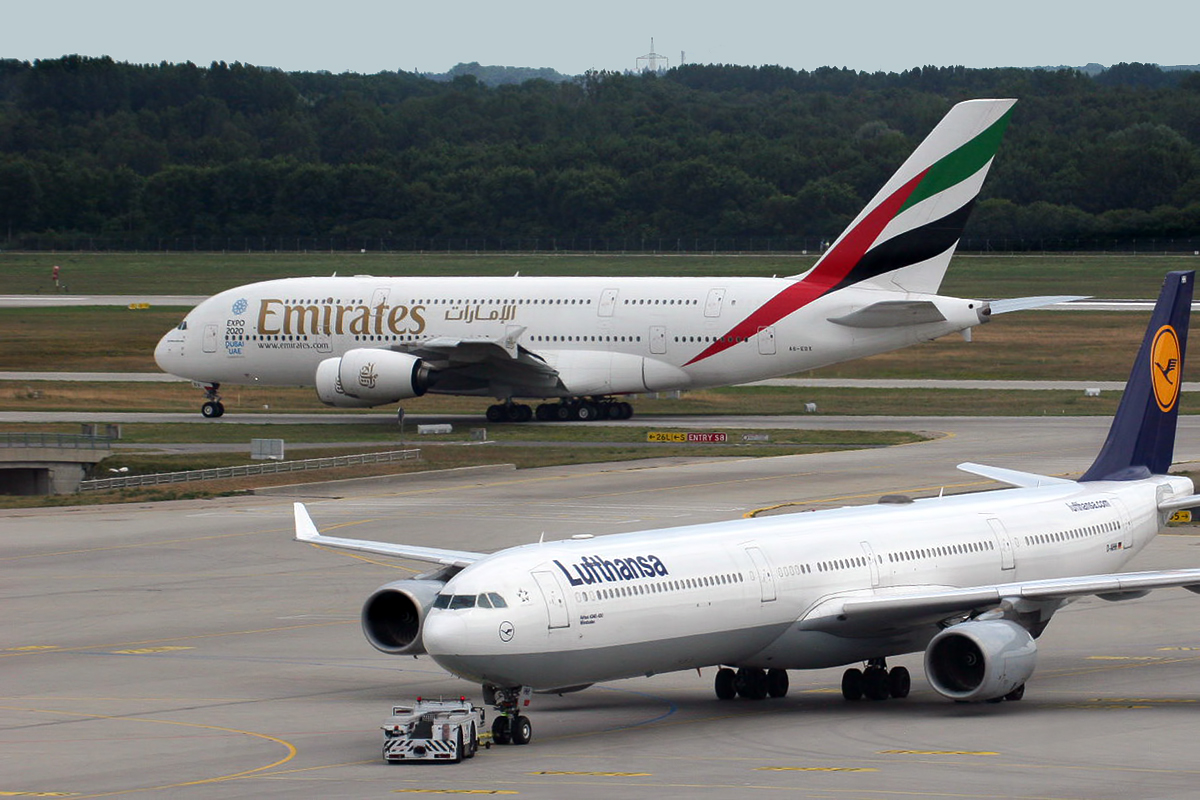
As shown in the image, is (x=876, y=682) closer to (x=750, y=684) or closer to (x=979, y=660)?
(x=750, y=684)

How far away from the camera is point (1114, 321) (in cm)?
11531

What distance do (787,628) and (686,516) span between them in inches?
800

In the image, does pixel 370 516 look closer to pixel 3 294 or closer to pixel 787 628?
pixel 787 628

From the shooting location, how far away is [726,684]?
30391 millimetres

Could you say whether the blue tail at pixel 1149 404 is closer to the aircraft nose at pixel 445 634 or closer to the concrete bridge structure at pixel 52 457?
→ the aircraft nose at pixel 445 634

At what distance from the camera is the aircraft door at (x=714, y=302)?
232 ft

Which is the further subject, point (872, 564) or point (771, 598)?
point (872, 564)

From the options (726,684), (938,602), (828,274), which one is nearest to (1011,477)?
(938,602)

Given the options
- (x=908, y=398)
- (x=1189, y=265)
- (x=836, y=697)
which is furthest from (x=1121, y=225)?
(x=836, y=697)

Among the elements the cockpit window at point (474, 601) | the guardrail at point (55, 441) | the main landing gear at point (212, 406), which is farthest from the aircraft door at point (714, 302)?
the cockpit window at point (474, 601)

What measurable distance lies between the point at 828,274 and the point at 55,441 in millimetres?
28948

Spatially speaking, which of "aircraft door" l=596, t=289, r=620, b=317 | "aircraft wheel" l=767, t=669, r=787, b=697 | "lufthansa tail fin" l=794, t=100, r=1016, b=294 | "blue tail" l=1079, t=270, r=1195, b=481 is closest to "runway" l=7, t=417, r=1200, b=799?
"aircraft wheel" l=767, t=669, r=787, b=697

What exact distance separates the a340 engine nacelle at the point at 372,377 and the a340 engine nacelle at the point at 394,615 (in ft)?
136

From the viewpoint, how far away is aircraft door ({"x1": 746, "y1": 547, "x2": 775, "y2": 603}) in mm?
28625
